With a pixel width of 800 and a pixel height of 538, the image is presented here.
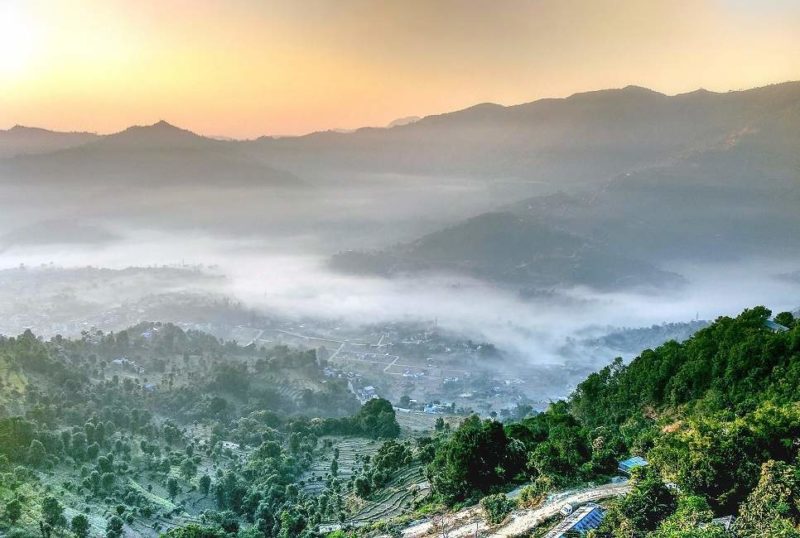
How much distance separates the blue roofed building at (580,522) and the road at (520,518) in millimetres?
839

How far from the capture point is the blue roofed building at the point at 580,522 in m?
16.1

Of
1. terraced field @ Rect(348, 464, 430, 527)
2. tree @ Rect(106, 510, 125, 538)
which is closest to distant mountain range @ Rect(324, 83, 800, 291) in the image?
terraced field @ Rect(348, 464, 430, 527)

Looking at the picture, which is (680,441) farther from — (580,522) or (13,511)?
(13,511)

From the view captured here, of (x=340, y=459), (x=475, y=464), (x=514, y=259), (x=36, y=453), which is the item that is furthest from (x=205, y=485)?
(x=514, y=259)

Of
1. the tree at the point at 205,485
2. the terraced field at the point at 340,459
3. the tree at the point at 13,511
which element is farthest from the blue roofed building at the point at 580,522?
the tree at the point at 205,485

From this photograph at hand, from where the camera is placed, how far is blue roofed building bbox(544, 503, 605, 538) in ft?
52.7

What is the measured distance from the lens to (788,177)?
516ft

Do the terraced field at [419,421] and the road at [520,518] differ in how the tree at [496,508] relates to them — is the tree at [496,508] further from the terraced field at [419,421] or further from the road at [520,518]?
the terraced field at [419,421]

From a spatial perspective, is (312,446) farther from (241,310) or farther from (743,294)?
(743,294)

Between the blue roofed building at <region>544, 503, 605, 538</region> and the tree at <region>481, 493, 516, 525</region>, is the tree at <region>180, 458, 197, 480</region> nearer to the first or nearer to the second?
the tree at <region>481, 493, 516, 525</region>

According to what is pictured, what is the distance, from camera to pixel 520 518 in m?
18.6

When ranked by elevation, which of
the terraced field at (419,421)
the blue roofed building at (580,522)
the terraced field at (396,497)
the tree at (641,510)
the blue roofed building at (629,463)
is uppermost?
the tree at (641,510)

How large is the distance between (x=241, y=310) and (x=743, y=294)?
9092 cm

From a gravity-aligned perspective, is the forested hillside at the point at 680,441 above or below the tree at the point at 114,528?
above
